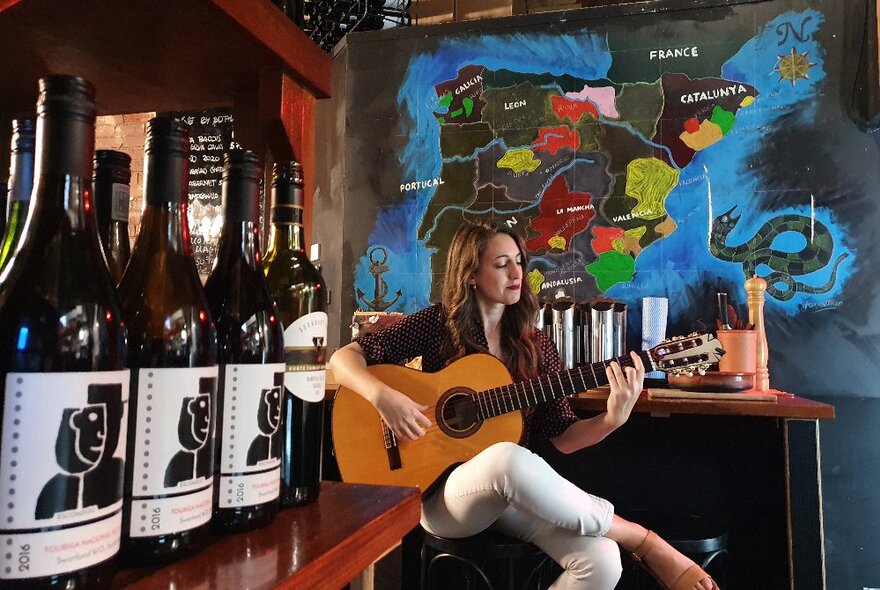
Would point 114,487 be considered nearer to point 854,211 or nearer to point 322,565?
point 322,565

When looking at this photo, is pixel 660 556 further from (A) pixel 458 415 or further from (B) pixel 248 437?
(B) pixel 248 437

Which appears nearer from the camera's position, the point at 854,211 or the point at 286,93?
the point at 286,93

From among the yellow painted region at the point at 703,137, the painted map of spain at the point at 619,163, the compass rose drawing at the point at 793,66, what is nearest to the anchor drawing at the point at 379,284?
the painted map of spain at the point at 619,163

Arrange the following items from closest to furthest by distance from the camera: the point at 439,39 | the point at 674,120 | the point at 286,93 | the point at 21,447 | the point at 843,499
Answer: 1. the point at 21,447
2. the point at 286,93
3. the point at 843,499
4. the point at 674,120
5. the point at 439,39

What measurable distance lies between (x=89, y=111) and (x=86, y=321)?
0.12m

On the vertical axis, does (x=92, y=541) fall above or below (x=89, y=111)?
below

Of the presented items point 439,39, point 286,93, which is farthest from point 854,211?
point 286,93

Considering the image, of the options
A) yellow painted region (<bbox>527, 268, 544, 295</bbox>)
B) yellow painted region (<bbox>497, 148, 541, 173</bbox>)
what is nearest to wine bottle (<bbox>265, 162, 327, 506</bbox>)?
yellow painted region (<bbox>527, 268, 544, 295</bbox>)

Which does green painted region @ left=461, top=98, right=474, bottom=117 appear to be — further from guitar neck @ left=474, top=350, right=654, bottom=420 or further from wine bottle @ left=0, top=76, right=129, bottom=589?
wine bottle @ left=0, top=76, right=129, bottom=589

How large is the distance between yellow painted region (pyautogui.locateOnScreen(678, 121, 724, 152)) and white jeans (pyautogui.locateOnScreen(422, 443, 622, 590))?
1699 mm

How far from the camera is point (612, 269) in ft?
8.67

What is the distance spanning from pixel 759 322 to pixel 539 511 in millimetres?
1251

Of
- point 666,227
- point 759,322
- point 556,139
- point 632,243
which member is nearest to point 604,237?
point 632,243

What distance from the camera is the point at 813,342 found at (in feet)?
7.84
